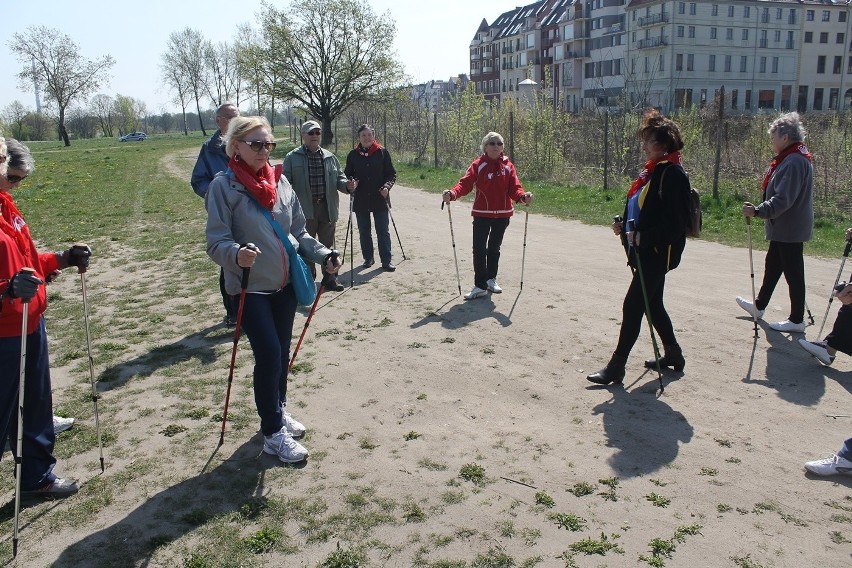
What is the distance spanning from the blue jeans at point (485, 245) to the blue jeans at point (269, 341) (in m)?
4.00

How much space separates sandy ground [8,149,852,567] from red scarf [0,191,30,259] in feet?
4.87

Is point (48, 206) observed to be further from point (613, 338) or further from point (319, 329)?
point (613, 338)

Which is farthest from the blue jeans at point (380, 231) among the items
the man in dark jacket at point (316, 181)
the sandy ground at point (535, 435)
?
the sandy ground at point (535, 435)

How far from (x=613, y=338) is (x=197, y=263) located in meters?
6.62

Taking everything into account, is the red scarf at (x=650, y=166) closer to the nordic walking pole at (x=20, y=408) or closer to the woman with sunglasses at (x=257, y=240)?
the woman with sunglasses at (x=257, y=240)

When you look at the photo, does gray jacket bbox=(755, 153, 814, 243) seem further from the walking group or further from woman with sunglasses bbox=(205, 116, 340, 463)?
woman with sunglasses bbox=(205, 116, 340, 463)

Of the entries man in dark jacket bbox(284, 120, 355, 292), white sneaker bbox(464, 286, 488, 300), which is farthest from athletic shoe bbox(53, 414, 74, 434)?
white sneaker bbox(464, 286, 488, 300)

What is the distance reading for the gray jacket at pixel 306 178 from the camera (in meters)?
8.20

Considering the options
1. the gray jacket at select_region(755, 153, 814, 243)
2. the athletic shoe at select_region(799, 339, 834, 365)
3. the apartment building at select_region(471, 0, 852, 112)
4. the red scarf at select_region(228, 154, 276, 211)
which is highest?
the apartment building at select_region(471, 0, 852, 112)

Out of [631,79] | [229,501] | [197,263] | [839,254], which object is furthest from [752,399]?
[631,79]

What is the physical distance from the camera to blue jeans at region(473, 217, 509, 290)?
26.2 ft

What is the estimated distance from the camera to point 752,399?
5.07m

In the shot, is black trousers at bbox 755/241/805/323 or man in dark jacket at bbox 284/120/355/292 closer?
black trousers at bbox 755/241/805/323

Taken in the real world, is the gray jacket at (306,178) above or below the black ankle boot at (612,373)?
above
